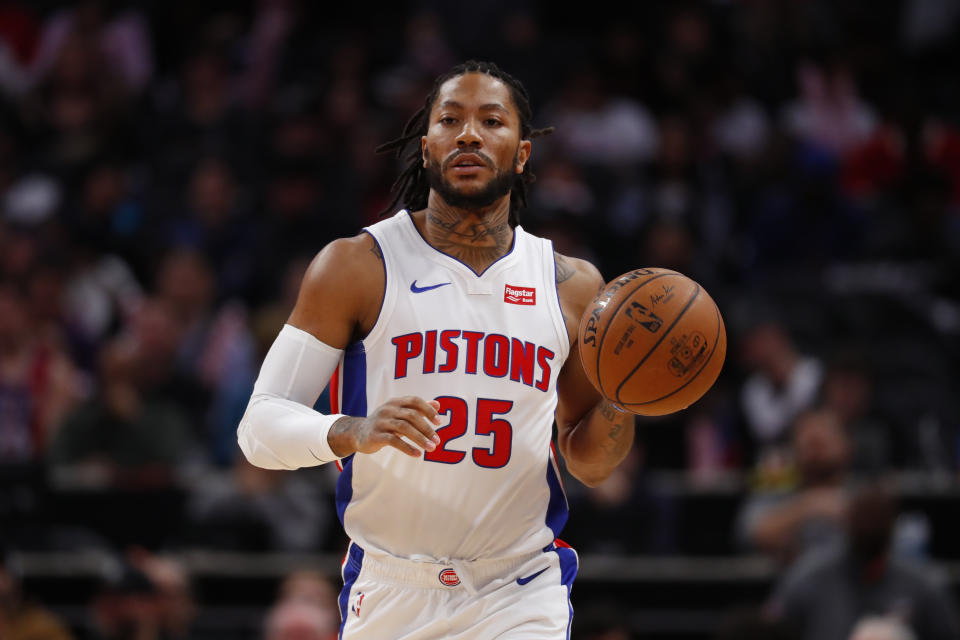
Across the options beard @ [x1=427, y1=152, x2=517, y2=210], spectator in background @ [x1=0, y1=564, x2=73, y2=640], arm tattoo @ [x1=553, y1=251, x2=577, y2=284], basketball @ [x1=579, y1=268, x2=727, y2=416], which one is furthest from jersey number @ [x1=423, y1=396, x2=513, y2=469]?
spectator in background @ [x1=0, y1=564, x2=73, y2=640]

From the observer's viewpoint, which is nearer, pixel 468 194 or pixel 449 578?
pixel 449 578

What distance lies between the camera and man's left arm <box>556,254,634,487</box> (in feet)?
15.3

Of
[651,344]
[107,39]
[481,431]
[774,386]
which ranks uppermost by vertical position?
[107,39]

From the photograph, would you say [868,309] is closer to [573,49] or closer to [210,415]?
[573,49]

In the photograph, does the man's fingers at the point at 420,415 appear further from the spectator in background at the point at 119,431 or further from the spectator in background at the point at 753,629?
the spectator in background at the point at 119,431

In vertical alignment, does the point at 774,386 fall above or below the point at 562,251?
below

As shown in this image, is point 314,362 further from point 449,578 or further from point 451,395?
point 449,578

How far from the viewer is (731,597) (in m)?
7.85

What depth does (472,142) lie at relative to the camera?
4.52 metres

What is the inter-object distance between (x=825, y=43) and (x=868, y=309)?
10.8 feet

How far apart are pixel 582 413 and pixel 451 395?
2.18 ft

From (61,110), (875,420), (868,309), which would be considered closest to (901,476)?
(875,420)

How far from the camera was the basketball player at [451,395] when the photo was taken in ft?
14.2

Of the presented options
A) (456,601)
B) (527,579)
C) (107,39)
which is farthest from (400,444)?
(107,39)
